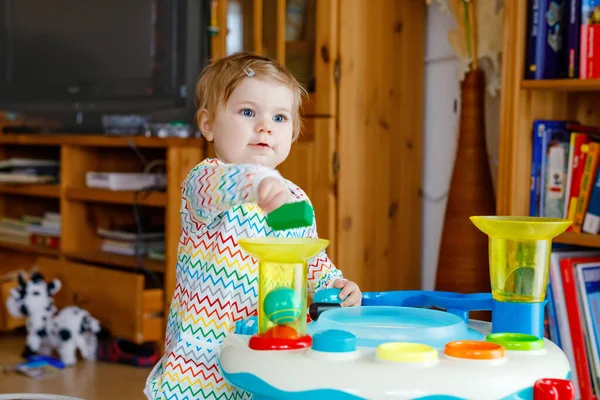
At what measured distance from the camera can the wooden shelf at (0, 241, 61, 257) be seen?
9.53 ft

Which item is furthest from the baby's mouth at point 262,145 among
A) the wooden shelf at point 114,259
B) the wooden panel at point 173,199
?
the wooden shelf at point 114,259

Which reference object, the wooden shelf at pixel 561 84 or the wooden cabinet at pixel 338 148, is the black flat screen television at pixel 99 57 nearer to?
the wooden cabinet at pixel 338 148

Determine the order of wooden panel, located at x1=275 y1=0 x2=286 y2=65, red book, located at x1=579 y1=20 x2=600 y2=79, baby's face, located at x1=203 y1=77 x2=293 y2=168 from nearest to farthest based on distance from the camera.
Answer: baby's face, located at x1=203 y1=77 x2=293 y2=168, red book, located at x1=579 y1=20 x2=600 y2=79, wooden panel, located at x1=275 y1=0 x2=286 y2=65

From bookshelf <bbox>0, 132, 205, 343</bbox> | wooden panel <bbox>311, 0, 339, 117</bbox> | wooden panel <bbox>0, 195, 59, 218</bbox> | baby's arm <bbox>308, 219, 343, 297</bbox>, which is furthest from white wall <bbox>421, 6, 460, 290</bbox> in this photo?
wooden panel <bbox>0, 195, 59, 218</bbox>

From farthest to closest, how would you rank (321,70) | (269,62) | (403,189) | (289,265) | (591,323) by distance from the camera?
1. (403,189)
2. (321,70)
3. (591,323)
4. (269,62)
5. (289,265)

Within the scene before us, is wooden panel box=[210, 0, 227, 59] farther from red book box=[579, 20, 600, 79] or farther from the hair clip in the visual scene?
the hair clip

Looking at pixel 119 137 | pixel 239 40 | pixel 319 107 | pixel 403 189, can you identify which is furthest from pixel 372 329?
pixel 119 137

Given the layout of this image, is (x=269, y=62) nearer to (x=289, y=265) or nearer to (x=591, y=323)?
(x=289, y=265)

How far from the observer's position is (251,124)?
117 centimetres

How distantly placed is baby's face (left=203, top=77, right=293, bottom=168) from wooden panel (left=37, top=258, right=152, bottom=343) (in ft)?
4.51

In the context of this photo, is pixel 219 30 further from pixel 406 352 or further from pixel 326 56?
pixel 406 352

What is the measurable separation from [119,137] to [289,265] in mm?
1908

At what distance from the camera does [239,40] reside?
2.44m

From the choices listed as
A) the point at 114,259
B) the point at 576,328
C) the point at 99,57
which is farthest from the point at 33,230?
Answer: the point at 576,328
